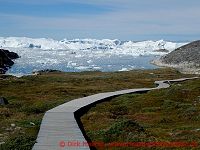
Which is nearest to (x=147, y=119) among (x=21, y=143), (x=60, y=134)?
(x=60, y=134)

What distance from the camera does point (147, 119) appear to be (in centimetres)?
3775

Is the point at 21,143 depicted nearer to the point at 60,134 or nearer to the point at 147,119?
the point at 60,134

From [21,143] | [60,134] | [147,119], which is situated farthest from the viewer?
[147,119]

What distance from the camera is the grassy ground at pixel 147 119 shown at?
82.8 feet

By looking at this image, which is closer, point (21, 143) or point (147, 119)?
point (21, 143)

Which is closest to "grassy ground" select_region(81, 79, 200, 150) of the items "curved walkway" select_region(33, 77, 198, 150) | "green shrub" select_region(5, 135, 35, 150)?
"curved walkway" select_region(33, 77, 198, 150)

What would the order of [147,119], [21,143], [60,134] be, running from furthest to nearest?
[147,119] → [60,134] → [21,143]

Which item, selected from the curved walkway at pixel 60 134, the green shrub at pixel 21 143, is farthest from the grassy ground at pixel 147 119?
the green shrub at pixel 21 143

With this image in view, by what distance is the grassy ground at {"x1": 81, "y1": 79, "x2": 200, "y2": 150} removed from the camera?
25.2 meters

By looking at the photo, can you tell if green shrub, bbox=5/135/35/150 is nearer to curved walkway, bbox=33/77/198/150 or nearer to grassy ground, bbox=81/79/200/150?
curved walkway, bbox=33/77/198/150

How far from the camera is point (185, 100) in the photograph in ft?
167

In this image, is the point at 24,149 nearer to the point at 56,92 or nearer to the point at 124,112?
the point at 124,112

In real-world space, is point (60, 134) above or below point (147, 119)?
above

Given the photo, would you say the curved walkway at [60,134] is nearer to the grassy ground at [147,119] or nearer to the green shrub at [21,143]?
the green shrub at [21,143]
